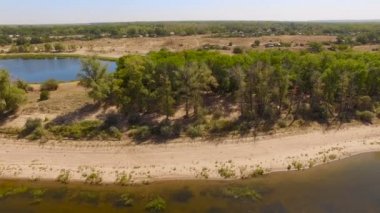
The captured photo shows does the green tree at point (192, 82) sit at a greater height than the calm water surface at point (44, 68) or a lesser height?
greater

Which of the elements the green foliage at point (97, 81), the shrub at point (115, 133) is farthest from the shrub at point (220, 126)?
the green foliage at point (97, 81)

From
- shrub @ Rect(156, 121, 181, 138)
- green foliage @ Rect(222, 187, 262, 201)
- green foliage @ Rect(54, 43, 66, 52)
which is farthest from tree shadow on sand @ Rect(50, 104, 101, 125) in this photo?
green foliage @ Rect(54, 43, 66, 52)

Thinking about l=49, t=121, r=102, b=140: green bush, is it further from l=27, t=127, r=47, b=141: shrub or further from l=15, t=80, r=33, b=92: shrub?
l=15, t=80, r=33, b=92: shrub

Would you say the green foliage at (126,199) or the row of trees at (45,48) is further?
the row of trees at (45,48)

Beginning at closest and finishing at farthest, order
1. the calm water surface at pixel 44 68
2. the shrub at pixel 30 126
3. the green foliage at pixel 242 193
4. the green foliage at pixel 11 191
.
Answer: the green foliage at pixel 242 193
the green foliage at pixel 11 191
the shrub at pixel 30 126
the calm water surface at pixel 44 68

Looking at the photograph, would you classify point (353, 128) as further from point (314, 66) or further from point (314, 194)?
point (314, 194)

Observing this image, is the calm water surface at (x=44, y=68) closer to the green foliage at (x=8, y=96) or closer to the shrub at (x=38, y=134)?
the green foliage at (x=8, y=96)

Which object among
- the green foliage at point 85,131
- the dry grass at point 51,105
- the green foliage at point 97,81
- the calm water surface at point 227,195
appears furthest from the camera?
the green foliage at point 97,81
